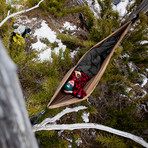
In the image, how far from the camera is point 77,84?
237cm

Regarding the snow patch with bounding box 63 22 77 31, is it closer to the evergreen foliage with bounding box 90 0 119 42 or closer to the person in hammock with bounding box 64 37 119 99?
the evergreen foliage with bounding box 90 0 119 42

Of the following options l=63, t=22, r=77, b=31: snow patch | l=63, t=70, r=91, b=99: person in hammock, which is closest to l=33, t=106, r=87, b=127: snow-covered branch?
l=63, t=70, r=91, b=99: person in hammock

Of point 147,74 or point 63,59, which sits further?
point 147,74

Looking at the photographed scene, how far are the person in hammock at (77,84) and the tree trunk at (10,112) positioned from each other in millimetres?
1628

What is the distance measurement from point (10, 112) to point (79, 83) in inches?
80.0

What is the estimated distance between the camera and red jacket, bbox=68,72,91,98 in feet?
6.87

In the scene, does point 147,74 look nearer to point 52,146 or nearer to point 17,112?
point 52,146

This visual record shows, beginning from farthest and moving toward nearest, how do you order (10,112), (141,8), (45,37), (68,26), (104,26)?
(68,26) < (45,37) < (104,26) < (141,8) < (10,112)

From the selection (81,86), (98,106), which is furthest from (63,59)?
(98,106)

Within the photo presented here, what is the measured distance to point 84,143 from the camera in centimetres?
246

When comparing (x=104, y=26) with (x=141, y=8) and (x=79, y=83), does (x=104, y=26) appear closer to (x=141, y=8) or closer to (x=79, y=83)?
(x=141, y=8)

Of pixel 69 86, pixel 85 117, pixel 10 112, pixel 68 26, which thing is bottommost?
pixel 85 117

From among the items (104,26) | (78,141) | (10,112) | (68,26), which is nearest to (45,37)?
(68,26)

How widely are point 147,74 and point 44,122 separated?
2.98 m
